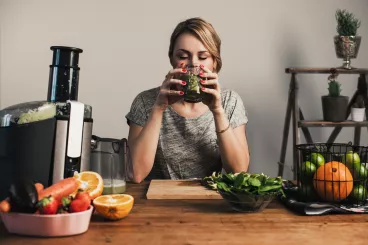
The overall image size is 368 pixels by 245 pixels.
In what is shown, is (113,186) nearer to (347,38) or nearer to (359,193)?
(359,193)

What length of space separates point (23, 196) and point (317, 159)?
0.76 meters

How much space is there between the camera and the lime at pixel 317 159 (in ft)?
4.10

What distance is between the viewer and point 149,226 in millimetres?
1073

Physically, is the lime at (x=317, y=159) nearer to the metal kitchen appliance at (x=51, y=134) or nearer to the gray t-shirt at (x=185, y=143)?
the metal kitchen appliance at (x=51, y=134)

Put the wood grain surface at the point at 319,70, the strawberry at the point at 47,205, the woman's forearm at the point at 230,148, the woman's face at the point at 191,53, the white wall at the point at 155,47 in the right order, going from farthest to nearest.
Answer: the white wall at the point at 155,47, the wood grain surface at the point at 319,70, the woman's face at the point at 191,53, the woman's forearm at the point at 230,148, the strawberry at the point at 47,205

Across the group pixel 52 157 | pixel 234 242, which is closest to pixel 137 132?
pixel 52 157

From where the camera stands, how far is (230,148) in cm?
179

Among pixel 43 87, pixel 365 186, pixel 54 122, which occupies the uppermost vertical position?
pixel 43 87

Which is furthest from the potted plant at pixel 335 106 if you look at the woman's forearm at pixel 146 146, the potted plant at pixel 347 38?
the woman's forearm at pixel 146 146

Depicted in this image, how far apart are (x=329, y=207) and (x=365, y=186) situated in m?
0.15

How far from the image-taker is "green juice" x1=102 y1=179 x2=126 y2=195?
136 cm

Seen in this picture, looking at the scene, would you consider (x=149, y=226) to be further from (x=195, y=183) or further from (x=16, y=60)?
(x=16, y=60)

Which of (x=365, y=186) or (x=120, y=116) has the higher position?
(x=120, y=116)

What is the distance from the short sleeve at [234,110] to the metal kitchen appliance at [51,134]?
858mm
